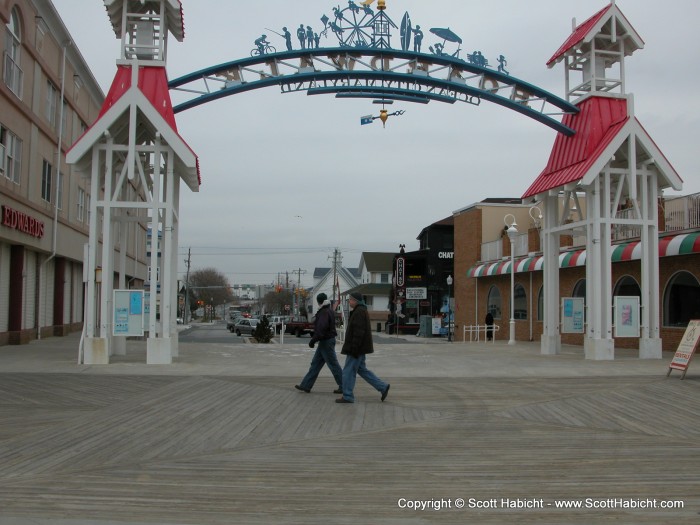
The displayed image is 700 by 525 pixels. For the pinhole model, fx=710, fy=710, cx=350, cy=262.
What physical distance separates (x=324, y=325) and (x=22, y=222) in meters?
15.1

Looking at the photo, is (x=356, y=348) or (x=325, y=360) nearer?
(x=356, y=348)

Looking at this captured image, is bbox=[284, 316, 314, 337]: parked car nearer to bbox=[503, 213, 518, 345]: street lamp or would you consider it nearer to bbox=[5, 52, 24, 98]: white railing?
bbox=[503, 213, 518, 345]: street lamp

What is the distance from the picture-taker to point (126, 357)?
60.0ft

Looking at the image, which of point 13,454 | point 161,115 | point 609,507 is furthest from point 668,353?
point 13,454

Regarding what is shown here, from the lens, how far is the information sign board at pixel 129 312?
53.1 ft

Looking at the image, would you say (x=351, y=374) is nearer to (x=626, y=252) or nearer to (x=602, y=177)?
(x=602, y=177)

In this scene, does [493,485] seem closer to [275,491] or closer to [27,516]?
[275,491]

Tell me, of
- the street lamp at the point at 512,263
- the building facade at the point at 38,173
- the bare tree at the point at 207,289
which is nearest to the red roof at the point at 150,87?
the building facade at the point at 38,173

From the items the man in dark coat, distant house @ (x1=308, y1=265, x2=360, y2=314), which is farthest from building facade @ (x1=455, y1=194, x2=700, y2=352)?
distant house @ (x1=308, y1=265, x2=360, y2=314)

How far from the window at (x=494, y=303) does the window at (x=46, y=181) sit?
21.5 meters

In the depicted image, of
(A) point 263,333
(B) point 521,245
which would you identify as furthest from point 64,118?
(B) point 521,245

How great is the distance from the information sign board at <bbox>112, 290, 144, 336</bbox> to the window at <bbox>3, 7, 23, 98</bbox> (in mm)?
9802

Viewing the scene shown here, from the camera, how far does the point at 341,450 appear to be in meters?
7.76

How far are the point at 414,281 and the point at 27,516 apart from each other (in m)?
54.5
